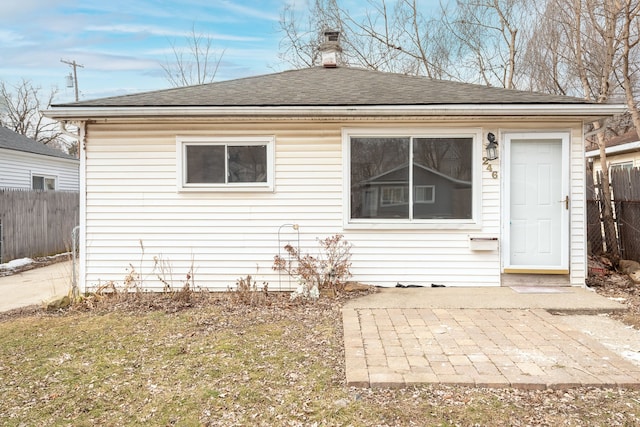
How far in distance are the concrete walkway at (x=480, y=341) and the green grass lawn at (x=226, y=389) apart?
0.45 feet

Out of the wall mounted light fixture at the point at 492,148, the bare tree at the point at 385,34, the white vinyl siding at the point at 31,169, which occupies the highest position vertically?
the bare tree at the point at 385,34

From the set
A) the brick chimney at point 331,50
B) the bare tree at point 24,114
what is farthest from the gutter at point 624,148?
the bare tree at point 24,114

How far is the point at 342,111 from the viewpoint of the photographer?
5.93 meters

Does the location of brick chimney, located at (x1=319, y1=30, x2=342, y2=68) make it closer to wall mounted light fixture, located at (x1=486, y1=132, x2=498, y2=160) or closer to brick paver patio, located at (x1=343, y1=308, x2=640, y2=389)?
wall mounted light fixture, located at (x1=486, y1=132, x2=498, y2=160)

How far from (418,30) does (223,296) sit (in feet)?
40.0

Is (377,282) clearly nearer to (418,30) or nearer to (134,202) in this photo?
(134,202)

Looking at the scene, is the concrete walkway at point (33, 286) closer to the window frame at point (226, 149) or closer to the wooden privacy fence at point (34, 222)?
the wooden privacy fence at point (34, 222)

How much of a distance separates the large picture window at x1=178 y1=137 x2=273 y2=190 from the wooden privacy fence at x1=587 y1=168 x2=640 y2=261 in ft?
21.0

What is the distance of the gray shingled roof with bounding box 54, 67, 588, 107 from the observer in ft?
19.9

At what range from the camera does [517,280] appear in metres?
6.29

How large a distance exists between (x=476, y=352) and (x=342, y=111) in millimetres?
3561

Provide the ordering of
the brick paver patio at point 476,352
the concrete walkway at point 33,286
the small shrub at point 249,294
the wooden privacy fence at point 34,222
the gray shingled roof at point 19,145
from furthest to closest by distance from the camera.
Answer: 1. the gray shingled roof at point 19,145
2. the wooden privacy fence at point 34,222
3. the concrete walkway at point 33,286
4. the small shrub at point 249,294
5. the brick paver patio at point 476,352

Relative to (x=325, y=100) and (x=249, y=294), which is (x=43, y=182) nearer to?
(x=249, y=294)

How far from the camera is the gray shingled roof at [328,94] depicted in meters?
6.05
